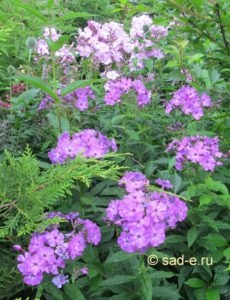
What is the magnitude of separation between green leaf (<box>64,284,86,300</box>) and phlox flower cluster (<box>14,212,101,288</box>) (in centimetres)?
4

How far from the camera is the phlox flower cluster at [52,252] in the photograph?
1.90 metres

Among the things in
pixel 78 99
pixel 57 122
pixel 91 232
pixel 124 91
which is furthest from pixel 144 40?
pixel 91 232

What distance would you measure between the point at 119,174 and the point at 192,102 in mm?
619

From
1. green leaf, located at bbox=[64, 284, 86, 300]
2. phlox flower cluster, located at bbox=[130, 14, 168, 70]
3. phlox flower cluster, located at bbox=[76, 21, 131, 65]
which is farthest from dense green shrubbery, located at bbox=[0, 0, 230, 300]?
phlox flower cluster, located at bbox=[130, 14, 168, 70]

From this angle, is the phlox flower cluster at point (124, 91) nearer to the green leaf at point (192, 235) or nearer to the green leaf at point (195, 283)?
the green leaf at point (192, 235)

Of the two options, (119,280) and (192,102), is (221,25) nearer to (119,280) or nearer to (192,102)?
(192,102)

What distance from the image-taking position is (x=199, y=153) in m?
2.24

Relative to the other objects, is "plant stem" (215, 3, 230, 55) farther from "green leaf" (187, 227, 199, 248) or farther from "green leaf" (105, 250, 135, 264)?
"green leaf" (105, 250, 135, 264)

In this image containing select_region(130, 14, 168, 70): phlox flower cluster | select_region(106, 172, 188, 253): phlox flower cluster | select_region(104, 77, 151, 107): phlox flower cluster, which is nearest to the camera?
select_region(106, 172, 188, 253): phlox flower cluster

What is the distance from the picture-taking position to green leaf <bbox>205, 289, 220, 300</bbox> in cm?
216

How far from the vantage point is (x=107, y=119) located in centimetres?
293

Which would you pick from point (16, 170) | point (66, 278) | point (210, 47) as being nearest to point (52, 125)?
point (16, 170)

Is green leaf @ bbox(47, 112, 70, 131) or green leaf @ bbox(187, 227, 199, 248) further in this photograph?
green leaf @ bbox(47, 112, 70, 131)

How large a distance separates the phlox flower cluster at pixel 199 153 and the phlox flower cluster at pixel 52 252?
497mm
